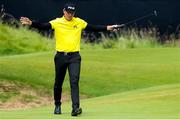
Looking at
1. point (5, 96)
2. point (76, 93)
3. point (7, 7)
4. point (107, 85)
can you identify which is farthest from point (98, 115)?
point (7, 7)

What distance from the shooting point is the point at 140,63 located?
27797mm

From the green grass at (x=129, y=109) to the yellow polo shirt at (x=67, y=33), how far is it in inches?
44.6

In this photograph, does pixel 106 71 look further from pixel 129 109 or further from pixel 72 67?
pixel 72 67

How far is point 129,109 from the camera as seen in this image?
14.7 metres

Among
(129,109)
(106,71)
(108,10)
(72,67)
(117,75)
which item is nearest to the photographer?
(72,67)

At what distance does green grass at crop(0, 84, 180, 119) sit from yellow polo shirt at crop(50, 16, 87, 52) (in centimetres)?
113

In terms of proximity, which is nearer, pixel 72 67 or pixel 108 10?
pixel 72 67

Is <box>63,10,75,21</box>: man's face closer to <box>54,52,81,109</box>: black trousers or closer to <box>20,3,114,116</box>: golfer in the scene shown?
<box>20,3,114,116</box>: golfer

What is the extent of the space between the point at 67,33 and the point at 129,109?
6.85ft

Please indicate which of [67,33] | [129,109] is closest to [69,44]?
[67,33]

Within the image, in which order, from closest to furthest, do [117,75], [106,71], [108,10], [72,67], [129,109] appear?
[72,67] < [129,109] < [117,75] < [106,71] < [108,10]

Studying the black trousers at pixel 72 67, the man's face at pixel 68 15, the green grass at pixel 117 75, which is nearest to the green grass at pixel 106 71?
the green grass at pixel 117 75

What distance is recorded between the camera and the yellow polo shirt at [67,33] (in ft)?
44.4

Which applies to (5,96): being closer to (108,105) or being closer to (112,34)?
(108,105)
